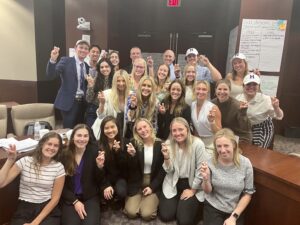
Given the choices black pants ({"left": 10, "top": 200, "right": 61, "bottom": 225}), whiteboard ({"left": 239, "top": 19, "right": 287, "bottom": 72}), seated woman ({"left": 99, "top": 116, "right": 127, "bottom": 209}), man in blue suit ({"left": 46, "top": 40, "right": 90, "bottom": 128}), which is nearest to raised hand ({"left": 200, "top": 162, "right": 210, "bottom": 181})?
seated woman ({"left": 99, "top": 116, "right": 127, "bottom": 209})

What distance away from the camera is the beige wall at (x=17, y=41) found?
4.81 m

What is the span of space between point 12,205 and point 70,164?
568 millimetres

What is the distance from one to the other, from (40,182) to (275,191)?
1.77m

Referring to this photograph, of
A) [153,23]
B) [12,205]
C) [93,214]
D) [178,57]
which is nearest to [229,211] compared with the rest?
[93,214]

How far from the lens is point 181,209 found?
239cm

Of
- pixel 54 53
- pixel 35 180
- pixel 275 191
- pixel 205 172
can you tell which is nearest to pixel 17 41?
pixel 54 53

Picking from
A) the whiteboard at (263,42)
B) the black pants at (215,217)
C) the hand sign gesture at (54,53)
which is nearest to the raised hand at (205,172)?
the black pants at (215,217)

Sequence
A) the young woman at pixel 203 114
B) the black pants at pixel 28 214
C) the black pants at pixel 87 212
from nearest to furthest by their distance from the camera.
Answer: the black pants at pixel 28 214 → the black pants at pixel 87 212 → the young woman at pixel 203 114

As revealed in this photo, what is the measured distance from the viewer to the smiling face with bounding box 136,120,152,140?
2477 mm

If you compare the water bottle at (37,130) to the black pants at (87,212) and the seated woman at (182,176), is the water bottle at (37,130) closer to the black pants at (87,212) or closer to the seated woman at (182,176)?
the black pants at (87,212)

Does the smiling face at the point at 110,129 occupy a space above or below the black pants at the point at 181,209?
above

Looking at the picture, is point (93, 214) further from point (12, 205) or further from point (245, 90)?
point (245, 90)

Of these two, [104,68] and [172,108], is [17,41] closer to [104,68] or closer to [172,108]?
[104,68]

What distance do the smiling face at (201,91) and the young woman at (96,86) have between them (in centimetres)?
108
